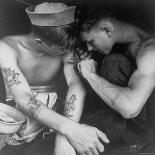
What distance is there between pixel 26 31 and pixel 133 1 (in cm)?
47

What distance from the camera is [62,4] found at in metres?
1.71

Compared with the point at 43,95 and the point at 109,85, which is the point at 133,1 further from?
the point at 43,95

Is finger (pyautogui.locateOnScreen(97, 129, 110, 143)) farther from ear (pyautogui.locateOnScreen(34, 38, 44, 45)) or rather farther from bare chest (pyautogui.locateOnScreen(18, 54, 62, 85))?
ear (pyautogui.locateOnScreen(34, 38, 44, 45))

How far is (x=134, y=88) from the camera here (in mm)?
1633

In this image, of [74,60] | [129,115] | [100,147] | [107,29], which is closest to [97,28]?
[107,29]

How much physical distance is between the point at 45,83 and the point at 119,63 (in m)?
0.33

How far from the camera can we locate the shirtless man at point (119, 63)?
1642 mm

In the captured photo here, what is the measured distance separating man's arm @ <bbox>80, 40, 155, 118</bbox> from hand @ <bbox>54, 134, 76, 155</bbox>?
236 millimetres

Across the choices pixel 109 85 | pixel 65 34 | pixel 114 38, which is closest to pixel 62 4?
pixel 65 34

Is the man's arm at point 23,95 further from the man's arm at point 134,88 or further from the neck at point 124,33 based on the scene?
the neck at point 124,33

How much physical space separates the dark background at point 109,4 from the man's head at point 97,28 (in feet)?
0.16

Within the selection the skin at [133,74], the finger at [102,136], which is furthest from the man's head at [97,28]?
the finger at [102,136]

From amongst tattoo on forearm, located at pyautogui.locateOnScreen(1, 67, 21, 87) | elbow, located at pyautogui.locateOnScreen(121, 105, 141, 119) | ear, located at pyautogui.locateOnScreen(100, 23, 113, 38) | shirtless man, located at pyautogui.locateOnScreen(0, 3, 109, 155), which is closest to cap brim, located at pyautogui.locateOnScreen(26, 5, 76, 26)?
shirtless man, located at pyautogui.locateOnScreen(0, 3, 109, 155)

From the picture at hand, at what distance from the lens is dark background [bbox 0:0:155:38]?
171cm
